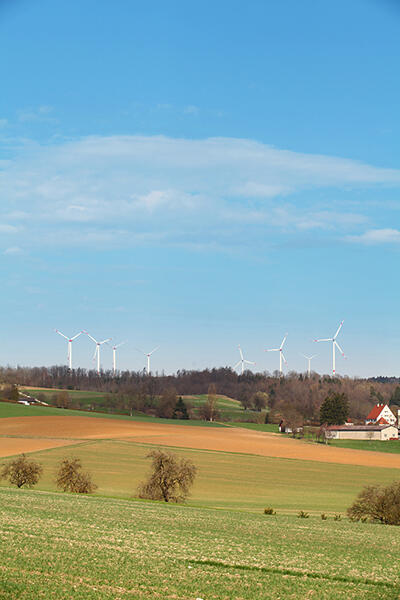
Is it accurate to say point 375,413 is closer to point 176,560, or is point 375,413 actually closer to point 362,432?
point 362,432

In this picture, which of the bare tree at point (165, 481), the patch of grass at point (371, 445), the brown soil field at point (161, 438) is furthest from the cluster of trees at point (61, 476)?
the patch of grass at point (371, 445)

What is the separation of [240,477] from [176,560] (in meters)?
51.3

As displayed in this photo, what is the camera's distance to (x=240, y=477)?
68.6m

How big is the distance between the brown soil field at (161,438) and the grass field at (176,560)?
57.2 metres

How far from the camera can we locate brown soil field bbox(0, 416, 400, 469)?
90.1 meters

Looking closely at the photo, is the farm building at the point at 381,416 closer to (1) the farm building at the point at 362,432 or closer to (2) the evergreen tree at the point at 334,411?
(2) the evergreen tree at the point at 334,411

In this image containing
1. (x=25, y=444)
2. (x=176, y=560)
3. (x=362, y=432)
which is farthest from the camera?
(x=362, y=432)

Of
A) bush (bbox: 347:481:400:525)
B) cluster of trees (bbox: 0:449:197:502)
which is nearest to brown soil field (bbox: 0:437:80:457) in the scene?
cluster of trees (bbox: 0:449:197:502)

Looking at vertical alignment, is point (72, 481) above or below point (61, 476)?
below

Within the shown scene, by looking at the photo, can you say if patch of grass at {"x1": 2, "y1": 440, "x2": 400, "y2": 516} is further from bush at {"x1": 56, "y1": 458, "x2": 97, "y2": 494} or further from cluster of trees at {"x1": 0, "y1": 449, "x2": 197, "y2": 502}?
bush at {"x1": 56, "y1": 458, "x2": 97, "y2": 494}

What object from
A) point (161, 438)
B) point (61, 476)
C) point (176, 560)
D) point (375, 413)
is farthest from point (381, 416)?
point (176, 560)

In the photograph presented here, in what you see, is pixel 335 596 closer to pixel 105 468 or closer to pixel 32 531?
pixel 32 531

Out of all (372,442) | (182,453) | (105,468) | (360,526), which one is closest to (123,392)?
(372,442)

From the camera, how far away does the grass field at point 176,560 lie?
15.5m
